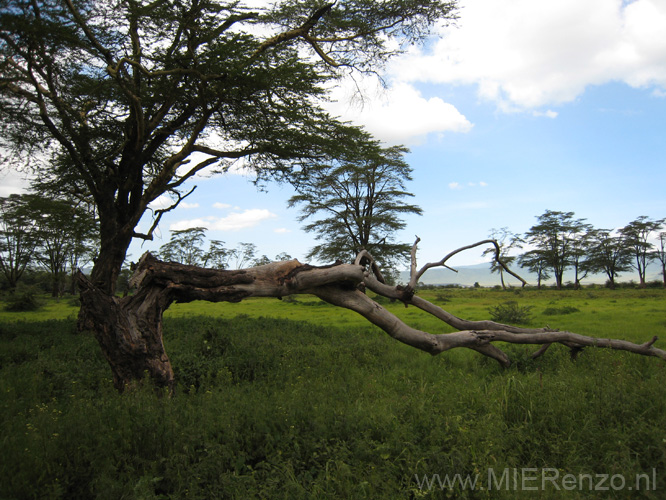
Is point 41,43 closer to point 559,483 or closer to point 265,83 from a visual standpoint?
point 265,83

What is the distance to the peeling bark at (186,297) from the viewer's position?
5922mm

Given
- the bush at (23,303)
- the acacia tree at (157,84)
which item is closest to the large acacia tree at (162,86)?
the acacia tree at (157,84)

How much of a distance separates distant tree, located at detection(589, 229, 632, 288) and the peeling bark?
60.9 metres

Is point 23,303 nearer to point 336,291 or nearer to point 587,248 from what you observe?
point 336,291

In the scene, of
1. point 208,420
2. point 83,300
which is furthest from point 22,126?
point 208,420

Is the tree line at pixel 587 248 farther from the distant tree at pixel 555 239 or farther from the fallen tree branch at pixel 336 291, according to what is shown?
the fallen tree branch at pixel 336 291

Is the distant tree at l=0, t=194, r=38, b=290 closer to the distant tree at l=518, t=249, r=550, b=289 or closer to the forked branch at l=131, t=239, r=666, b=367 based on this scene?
the forked branch at l=131, t=239, r=666, b=367

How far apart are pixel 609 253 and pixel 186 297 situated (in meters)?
66.9

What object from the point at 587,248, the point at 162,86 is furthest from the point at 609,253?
the point at 162,86

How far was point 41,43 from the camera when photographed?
36.8 feet

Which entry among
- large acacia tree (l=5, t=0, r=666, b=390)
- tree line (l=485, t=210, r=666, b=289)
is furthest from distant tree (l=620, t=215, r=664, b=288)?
large acacia tree (l=5, t=0, r=666, b=390)

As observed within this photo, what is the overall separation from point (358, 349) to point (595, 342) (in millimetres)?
4733

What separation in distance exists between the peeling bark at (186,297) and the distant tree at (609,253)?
60911 millimetres

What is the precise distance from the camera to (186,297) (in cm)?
644
